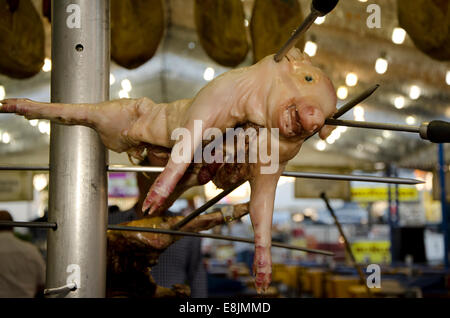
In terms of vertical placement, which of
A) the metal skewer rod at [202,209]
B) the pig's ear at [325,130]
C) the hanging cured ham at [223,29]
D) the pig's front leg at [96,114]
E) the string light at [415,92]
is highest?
the string light at [415,92]

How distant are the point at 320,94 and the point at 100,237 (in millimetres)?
531

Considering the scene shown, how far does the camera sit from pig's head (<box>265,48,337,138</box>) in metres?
0.86

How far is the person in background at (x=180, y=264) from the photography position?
250 cm

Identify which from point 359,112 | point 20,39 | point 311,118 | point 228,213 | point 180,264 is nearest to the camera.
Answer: point 311,118

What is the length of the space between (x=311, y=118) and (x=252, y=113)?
0.40ft

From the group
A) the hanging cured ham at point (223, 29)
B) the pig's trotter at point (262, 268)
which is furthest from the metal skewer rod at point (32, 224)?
the hanging cured ham at point (223, 29)

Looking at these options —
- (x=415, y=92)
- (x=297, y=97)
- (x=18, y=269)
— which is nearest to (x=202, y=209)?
(x=297, y=97)

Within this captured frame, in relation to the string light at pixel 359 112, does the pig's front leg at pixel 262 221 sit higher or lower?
lower

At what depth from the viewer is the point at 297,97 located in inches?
34.3

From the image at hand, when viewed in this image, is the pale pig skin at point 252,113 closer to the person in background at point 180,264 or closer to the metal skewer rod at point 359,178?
the metal skewer rod at point 359,178

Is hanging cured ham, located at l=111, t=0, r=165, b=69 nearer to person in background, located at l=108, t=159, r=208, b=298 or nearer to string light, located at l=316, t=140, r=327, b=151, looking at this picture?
person in background, located at l=108, t=159, r=208, b=298

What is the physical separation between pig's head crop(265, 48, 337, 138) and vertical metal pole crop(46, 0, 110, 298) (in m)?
0.40

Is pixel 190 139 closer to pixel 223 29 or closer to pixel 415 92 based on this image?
A: pixel 223 29

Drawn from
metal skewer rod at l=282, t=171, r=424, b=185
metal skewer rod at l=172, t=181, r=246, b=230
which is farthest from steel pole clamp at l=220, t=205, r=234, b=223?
metal skewer rod at l=282, t=171, r=424, b=185
